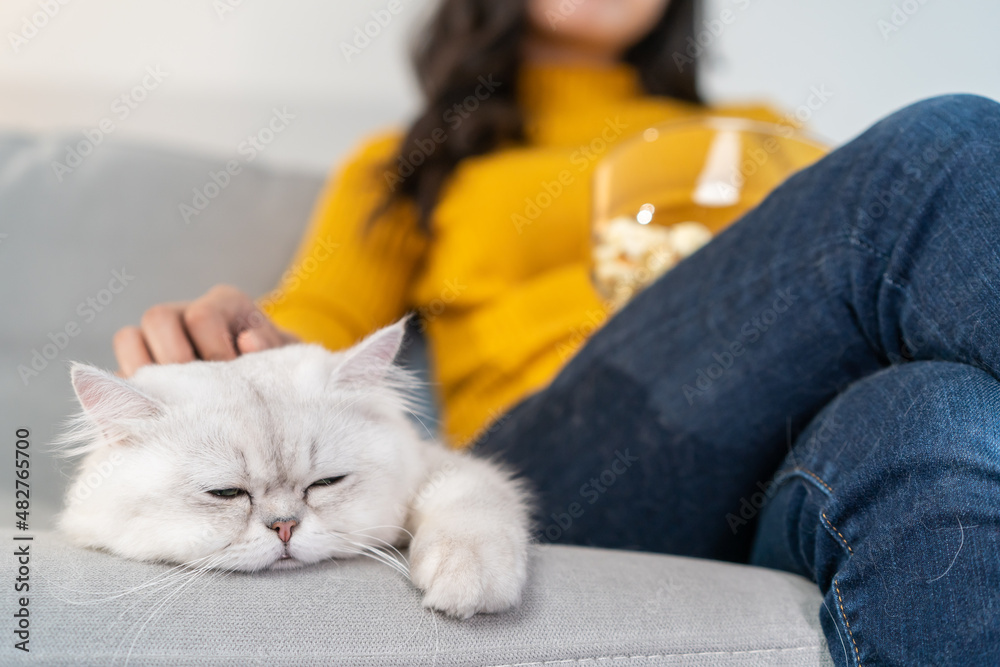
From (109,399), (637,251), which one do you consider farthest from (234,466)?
(637,251)

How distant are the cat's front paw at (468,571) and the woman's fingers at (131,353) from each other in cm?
46

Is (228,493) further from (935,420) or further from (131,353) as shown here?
(935,420)

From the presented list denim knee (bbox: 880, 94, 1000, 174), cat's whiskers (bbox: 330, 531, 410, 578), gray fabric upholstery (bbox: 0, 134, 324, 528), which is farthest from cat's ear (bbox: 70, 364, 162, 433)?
denim knee (bbox: 880, 94, 1000, 174)

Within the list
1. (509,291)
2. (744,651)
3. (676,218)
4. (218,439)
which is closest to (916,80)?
(676,218)

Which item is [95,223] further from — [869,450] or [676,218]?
[869,450]

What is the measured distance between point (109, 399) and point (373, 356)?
0.29 meters

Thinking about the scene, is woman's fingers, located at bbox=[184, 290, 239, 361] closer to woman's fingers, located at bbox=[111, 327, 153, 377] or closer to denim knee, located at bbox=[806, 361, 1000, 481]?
woman's fingers, located at bbox=[111, 327, 153, 377]

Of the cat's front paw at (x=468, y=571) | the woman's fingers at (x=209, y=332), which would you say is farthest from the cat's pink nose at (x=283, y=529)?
the woman's fingers at (x=209, y=332)

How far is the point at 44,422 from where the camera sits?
3.25ft

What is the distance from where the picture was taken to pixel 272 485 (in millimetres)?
726

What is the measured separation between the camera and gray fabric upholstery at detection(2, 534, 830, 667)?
57cm

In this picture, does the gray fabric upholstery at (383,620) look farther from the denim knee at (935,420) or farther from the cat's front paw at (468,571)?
the denim knee at (935,420)

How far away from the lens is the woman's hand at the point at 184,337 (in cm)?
88

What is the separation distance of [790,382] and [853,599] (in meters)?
0.31
